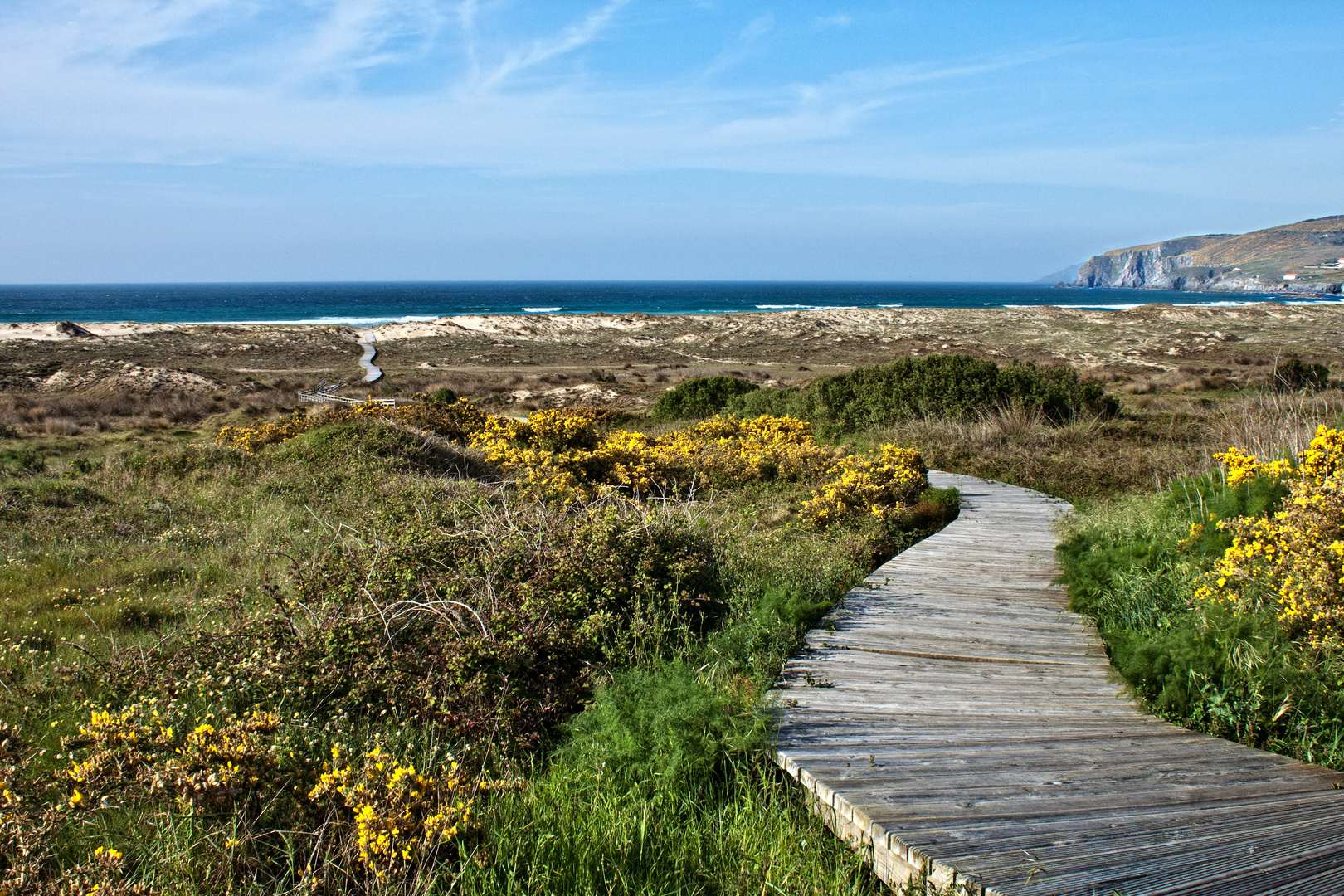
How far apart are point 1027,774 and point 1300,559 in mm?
2244

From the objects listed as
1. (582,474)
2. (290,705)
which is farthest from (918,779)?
(582,474)

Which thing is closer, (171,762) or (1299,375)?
(171,762)

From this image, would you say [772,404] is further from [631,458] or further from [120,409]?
[120,409]

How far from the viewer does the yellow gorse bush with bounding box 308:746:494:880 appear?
2.86 metres

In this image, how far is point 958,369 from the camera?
49.8 ft

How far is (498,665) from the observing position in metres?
4.21

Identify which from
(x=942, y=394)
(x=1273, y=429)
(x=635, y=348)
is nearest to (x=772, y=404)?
(x=942, y=394)

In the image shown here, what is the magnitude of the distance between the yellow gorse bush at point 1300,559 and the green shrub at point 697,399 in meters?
16.2

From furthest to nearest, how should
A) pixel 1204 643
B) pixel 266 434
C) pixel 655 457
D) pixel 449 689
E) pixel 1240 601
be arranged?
pixel 266 434
pixel 655 457
pixel 1240 601
pixel 1204 643
pixel 449 689

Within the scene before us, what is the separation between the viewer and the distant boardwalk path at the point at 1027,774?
2.86 metres

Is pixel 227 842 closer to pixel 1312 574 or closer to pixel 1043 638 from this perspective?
pixel 1043 638

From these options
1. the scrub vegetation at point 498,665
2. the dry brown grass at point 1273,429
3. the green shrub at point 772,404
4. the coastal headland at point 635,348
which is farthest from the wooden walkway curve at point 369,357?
the dry brown grass at point 1273,429

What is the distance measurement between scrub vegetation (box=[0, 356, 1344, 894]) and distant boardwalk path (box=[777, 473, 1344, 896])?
22cm

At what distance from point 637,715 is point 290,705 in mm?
1806
